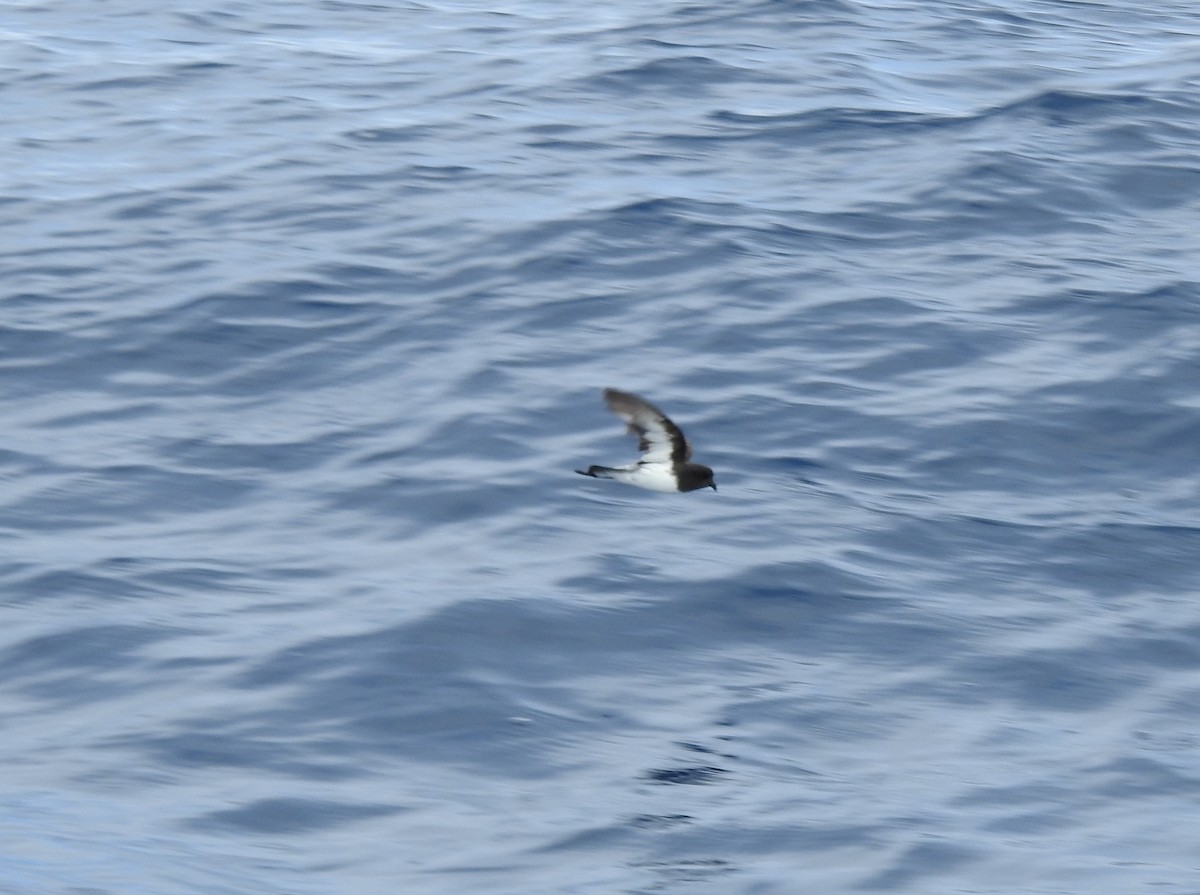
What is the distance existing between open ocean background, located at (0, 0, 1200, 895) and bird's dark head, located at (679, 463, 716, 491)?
1.83 feet

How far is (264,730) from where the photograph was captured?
27.0ft

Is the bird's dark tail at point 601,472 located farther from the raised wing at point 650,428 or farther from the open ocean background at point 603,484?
the open ocean background at point 603,484

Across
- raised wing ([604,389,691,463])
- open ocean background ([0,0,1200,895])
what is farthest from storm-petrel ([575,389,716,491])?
open ocean background ([0,0,1200,895])

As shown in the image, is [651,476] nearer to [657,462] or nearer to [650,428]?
[657,462]

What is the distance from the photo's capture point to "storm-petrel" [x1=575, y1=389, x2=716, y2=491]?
8.73m

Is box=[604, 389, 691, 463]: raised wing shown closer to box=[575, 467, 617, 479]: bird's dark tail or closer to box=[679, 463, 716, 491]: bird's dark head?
box=[679, 463, 716, 491]: bird's dark head

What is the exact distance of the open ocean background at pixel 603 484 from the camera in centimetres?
772

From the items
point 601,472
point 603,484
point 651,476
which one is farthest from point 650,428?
point 603,484

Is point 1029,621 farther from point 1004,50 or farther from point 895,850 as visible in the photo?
point 1004,50

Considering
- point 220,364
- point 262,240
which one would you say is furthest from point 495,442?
point 262,240

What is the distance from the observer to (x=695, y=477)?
30.5 ft

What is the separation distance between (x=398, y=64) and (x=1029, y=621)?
38.6 ft

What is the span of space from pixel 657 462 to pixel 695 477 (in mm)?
219

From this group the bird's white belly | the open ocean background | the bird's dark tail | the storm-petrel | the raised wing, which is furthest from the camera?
the bird's white belly
